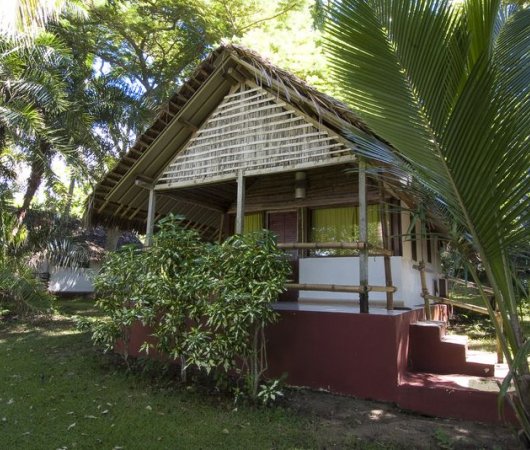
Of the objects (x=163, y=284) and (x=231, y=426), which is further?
(x=163, y=284)

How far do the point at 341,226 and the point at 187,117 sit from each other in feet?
12.2

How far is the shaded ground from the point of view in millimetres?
4551

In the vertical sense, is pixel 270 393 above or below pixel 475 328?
below

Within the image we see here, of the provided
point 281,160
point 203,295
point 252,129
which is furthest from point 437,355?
point 252,129

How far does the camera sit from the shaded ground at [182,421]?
4551 millimetres

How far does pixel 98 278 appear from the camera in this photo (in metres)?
7.29

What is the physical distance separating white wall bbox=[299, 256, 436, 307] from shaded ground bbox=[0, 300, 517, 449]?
2821 millimetres

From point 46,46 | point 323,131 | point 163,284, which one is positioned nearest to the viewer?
point 163,284

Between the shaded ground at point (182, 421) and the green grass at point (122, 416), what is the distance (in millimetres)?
11

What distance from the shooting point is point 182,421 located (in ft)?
16.9

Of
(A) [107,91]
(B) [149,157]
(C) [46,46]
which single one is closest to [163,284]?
(B) [149,157]

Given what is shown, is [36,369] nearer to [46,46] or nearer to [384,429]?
[384,429]

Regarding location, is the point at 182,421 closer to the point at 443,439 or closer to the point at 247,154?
the point at 443,439

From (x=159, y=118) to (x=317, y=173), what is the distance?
3414mm
